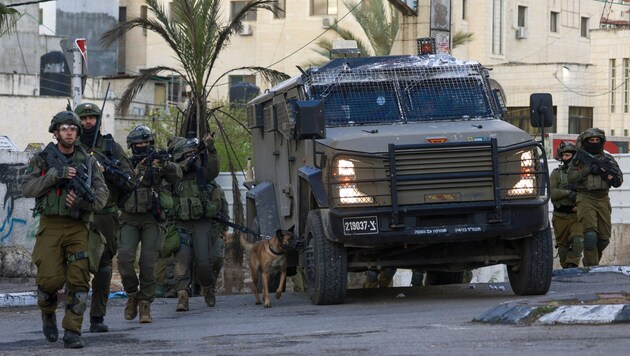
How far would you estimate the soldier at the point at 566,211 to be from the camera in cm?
1781

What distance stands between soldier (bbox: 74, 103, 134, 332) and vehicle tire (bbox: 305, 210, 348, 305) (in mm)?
2163

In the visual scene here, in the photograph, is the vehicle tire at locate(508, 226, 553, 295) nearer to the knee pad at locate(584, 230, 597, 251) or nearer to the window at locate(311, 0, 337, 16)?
the knee pad at locate(584, 230, 597, 251)

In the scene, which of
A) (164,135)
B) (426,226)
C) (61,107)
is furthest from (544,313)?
(61,107)

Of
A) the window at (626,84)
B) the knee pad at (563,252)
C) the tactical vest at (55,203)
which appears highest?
the window at (626,84)

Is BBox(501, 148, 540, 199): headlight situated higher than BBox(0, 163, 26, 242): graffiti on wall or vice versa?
BBox(501, 148, 540, 199): headlight

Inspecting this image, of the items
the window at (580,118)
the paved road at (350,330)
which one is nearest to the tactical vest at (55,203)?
the paved road at (350,330)

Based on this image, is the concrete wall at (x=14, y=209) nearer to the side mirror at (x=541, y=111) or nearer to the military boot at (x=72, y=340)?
the side mirror at (x=541, y=111)

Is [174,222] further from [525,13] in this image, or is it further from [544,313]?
[525,13]

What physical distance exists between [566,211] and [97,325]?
26.1 ft

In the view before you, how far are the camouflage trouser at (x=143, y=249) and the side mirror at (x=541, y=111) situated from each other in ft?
13.0

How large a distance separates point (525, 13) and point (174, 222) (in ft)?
151

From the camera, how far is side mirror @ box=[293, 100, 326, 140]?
42.9 ft

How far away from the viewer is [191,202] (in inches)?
562

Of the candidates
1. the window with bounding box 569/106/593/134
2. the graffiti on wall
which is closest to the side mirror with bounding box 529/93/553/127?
the graffiti on wall
